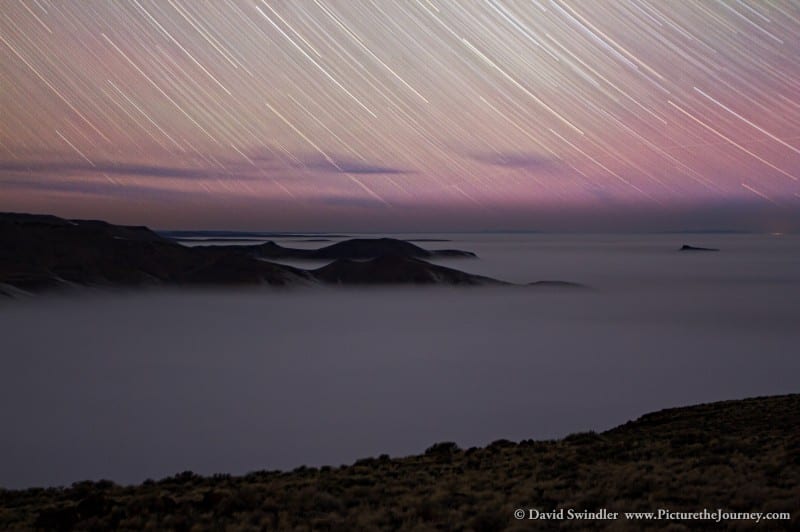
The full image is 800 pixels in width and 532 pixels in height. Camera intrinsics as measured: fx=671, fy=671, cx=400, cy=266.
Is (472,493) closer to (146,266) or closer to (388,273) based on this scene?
(388,273)

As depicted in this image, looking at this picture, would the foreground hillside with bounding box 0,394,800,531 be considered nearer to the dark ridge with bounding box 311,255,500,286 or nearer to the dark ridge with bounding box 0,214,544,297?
the dark ridge with bounding box 0,214,544,297

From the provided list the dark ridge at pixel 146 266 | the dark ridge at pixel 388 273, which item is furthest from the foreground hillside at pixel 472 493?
the dark ridge at pixel 388 273

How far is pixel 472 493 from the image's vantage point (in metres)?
11.7

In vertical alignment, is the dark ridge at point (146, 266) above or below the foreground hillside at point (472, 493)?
above

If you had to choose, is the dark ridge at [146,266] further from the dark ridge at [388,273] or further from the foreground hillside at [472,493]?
the foreground hillside at [472,493]

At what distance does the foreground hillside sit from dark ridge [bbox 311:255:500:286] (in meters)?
171

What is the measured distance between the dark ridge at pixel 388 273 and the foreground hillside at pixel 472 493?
171 meters

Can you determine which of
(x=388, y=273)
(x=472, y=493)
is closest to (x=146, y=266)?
(x=388, y=273)

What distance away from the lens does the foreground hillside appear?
9.97 meters

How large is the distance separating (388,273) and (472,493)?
178239 millimetres

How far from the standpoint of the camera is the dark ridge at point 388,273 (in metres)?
189


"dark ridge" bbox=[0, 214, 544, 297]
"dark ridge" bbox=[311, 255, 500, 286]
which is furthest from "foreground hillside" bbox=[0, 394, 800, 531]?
"dark ridge" bbox=[311, 255, 500, 286]

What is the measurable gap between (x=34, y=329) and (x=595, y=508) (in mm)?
149055

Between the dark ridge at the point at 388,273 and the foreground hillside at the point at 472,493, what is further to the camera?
the dark ridge at the point at 388,273
